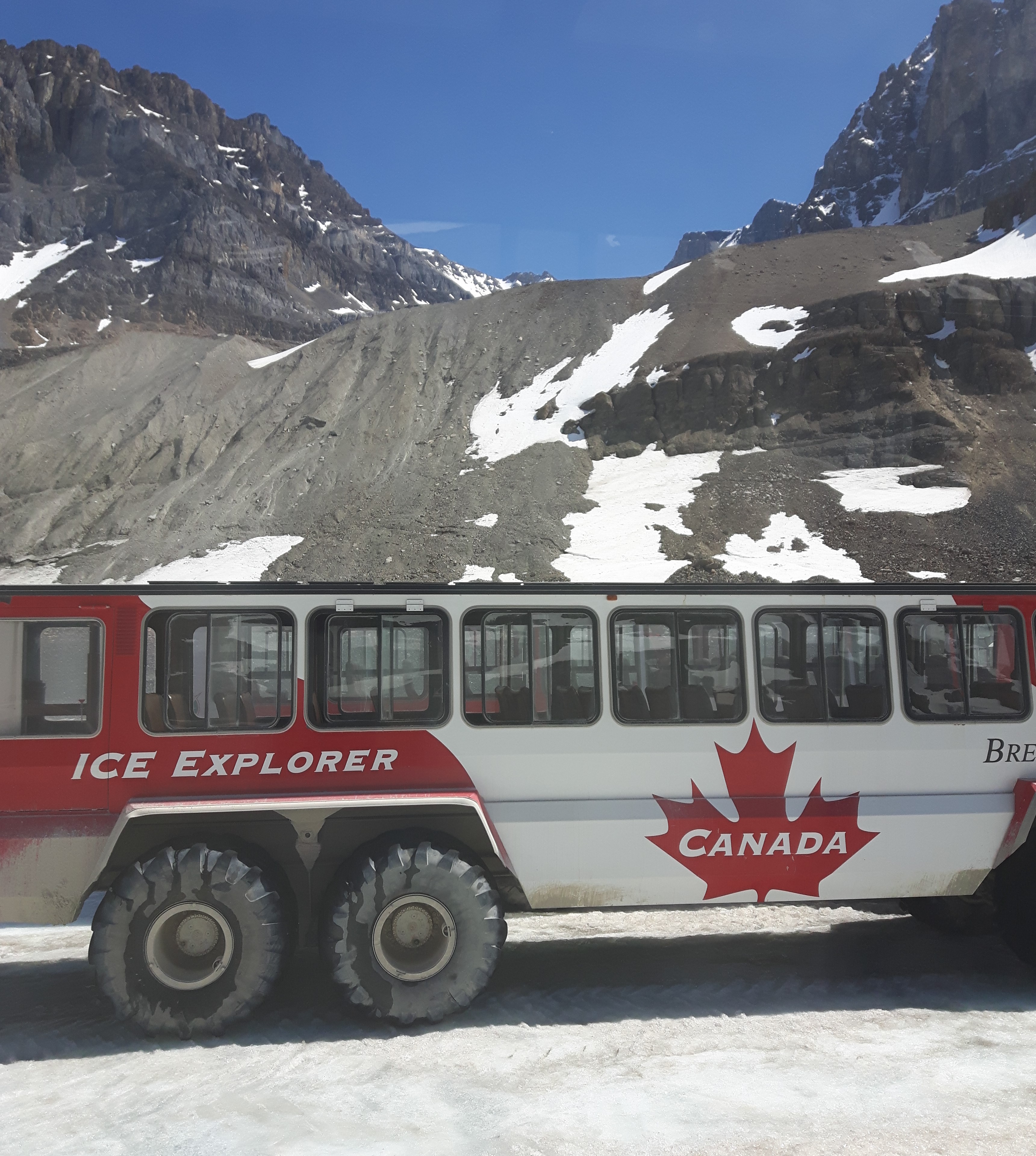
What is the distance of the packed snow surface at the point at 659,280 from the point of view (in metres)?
60.4

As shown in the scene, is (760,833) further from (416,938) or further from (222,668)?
(222,668)

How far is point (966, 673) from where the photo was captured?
5938 mm

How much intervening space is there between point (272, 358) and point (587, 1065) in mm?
64551

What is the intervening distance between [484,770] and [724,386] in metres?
44.7

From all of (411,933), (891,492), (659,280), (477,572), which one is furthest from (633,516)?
(411,933)

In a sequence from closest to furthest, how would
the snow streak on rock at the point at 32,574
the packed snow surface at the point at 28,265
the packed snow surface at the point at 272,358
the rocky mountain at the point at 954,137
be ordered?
the snow streak on rock at the point at 32,574, the packed snow surface at the point at 272,358, the packed snow surface at the point at 28,265, the rocky mountain at the point at 954,137

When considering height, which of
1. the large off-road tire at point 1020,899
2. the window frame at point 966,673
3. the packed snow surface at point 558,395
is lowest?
the large off-road tire at point 1020,899

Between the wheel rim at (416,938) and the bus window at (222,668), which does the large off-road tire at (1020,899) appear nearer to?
the wheel rim at (416,938)

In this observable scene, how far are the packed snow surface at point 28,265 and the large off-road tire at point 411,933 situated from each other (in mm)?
118432

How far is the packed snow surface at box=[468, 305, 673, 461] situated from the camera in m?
47.8

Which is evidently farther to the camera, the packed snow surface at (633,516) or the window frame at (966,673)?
the packed snow surface at (633,516)

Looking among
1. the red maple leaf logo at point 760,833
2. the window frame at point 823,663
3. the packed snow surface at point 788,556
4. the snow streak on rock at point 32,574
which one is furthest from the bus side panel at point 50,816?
the snow streak on rock at point 32,574

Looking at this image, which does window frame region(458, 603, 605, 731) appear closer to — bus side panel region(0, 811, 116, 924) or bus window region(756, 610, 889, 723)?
bus window region(756, 610, 889, 723)

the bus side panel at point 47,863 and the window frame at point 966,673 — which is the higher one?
the window frame at point 966,673
